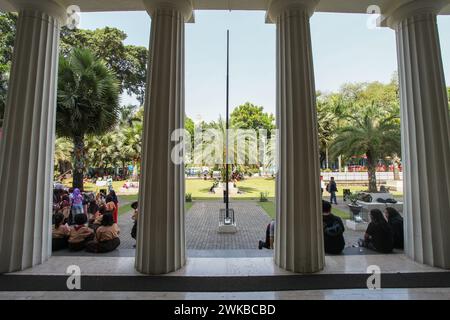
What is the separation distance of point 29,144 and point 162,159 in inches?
87.6

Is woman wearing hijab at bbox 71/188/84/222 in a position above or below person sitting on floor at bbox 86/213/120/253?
above

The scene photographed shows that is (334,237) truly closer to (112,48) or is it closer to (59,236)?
(59,236)

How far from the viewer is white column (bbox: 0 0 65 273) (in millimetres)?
3828

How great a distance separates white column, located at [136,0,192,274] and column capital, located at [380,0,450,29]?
3.67 metres

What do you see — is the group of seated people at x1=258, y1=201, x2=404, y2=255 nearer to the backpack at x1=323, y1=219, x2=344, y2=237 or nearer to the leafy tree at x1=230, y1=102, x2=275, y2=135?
the backpack at x1=323, y1=219, x2=344, y2=237

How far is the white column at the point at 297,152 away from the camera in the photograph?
3719 mm

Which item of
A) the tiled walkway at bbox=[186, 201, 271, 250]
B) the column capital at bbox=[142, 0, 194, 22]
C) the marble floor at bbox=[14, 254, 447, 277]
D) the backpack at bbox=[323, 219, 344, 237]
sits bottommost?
the tiled walkway at bbox=[186, 201, 271, 250]

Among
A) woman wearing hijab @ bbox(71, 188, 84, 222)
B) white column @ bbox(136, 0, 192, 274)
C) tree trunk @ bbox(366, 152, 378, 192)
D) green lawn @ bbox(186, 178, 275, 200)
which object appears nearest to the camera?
white column @ bbox(136, 0, 192, 274)

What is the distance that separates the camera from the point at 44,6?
13.6ft

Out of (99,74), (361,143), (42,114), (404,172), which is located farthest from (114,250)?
(361,143)

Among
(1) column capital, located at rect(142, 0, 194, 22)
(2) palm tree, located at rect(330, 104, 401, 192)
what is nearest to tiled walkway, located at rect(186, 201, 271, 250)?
(1) column capital, located at rect(142, 0, 194, 22)

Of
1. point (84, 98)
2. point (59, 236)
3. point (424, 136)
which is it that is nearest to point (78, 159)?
point (84, 98)

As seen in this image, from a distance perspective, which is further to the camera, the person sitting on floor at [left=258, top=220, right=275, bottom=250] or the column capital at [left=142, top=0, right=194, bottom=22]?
the person sitting on floor at [left=258, top=220, right=275, bottom=250]

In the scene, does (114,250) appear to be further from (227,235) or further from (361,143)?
(361,143)
